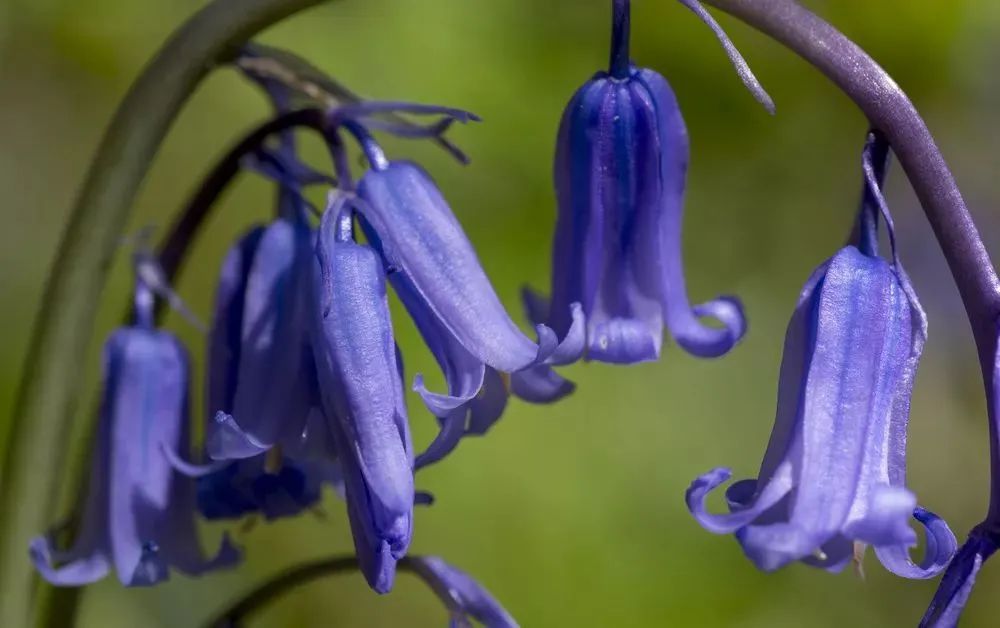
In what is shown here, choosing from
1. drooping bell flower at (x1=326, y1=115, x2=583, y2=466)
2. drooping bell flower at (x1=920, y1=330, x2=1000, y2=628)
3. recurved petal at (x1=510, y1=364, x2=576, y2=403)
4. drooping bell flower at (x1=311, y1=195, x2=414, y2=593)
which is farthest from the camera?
recurved petal at (x1=510, y1=364, x2=576, y2=403)

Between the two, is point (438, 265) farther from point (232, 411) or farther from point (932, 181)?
point (932, 181)

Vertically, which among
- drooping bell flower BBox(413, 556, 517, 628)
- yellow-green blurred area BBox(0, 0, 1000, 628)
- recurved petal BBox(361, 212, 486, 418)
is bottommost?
yellow-green blurred area BBox(0, 0, 1000, 628)

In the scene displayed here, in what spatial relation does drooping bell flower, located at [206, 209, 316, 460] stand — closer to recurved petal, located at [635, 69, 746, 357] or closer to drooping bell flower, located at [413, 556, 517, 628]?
drooping bell flower, located at [413, 556, 517, 628]

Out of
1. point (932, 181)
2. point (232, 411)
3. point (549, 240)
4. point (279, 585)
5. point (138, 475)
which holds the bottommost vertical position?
point (549, 240)

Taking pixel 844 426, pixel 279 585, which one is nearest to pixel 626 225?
pixel 844 426

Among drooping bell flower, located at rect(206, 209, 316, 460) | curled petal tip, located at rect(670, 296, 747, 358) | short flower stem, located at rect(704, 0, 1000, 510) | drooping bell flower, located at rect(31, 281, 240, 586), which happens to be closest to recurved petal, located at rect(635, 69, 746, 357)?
curled petal tip, located at rect(670, 296, 747, 358)

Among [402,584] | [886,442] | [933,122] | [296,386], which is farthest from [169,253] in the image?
[933,122]
